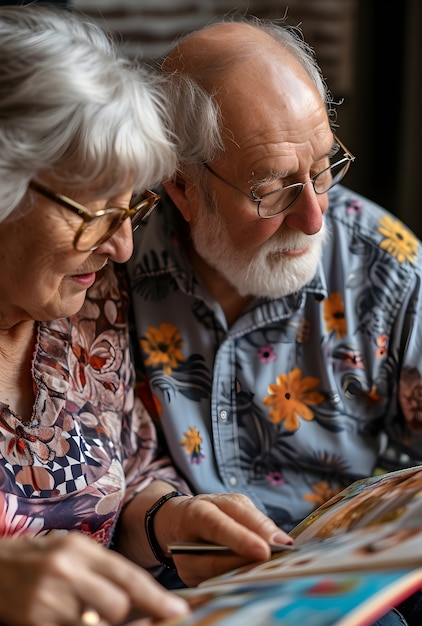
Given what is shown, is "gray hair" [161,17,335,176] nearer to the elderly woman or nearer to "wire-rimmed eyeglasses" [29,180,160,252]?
the elderly woman

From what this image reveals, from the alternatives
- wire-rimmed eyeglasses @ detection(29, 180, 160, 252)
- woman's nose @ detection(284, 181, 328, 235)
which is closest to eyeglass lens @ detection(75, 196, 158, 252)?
wire-rimmed eyeglasses @ detection(29, 180, 160, 252)

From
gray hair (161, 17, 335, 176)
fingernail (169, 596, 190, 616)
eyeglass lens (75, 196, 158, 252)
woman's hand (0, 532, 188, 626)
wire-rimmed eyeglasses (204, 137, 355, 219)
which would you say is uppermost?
gray hair (161, 17, 335, 176)

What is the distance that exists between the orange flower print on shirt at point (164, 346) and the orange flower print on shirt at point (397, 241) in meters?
0.43

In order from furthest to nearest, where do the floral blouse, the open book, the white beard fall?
1. the white beard
2. the floral blouse
3. the open book

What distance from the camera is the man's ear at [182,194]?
1.50 m

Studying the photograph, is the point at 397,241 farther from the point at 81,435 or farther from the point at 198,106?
the point at 81,435

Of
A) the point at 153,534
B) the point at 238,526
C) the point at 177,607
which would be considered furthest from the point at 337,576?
the point at 153,534

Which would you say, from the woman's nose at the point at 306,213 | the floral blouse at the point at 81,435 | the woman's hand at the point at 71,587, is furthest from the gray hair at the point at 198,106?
the woman's hand at the point at 71,587

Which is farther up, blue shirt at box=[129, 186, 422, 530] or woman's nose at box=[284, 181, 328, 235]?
woman's nose at box=[284, 181, 328, 235]

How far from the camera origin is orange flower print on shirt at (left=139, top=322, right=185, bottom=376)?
1.55 m

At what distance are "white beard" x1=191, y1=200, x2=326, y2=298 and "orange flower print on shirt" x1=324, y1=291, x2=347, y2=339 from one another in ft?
0.34

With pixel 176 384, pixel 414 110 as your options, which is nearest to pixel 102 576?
pixel 176 384

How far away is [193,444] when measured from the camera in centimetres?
153

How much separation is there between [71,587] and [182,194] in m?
0.88
